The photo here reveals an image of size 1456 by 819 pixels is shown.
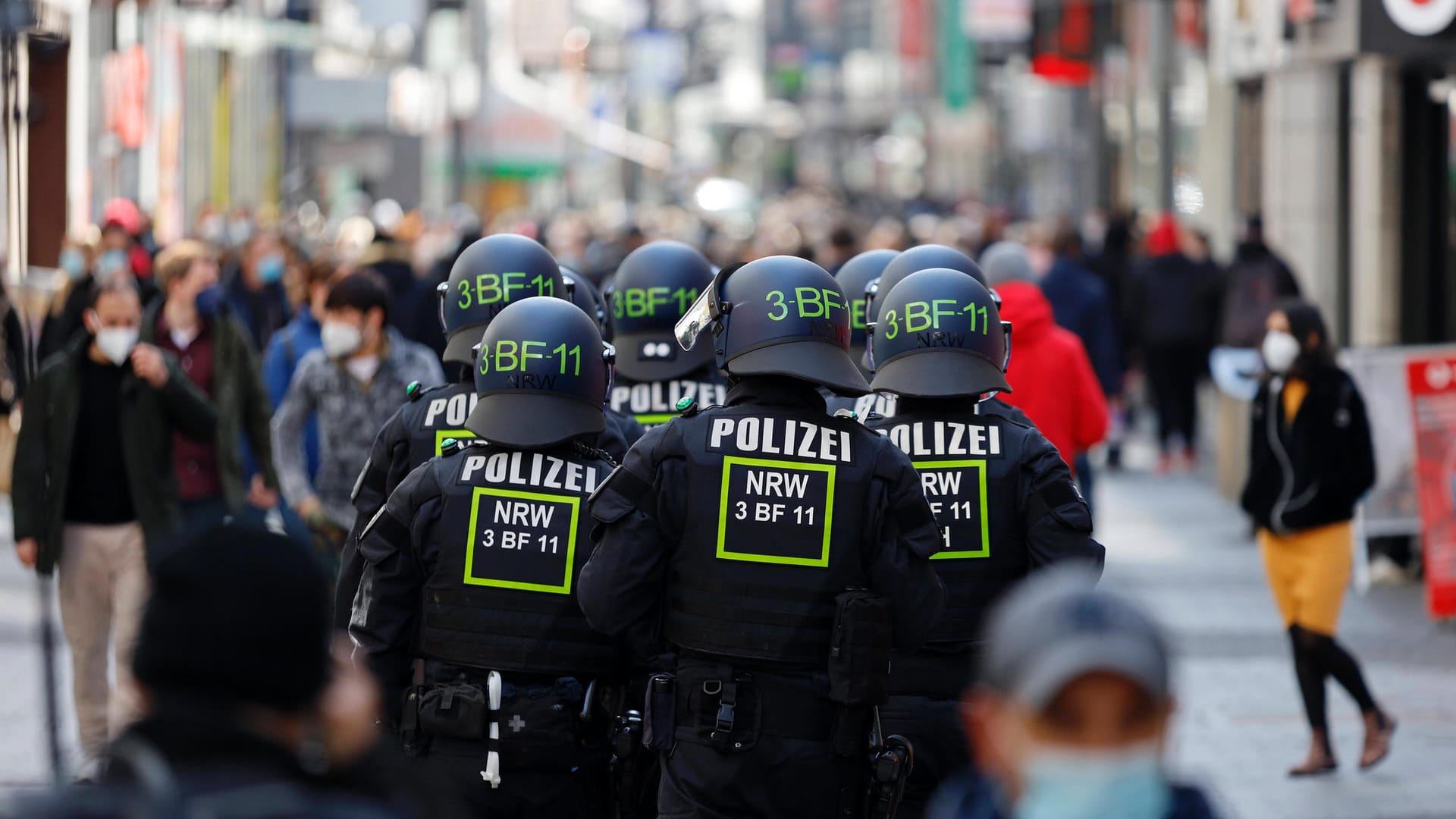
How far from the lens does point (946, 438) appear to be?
5.94 m

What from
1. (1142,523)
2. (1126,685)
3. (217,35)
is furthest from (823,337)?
(217,35)

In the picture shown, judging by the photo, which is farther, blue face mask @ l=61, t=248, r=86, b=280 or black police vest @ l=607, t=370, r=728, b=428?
blue face mask @ l=61, t=248, r=86, b=280

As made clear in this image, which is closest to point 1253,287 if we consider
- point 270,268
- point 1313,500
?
point 270,268

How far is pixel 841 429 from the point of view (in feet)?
17.3

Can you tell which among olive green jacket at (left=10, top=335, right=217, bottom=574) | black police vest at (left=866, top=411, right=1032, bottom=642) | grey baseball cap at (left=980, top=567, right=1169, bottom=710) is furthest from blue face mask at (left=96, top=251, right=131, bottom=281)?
grey baseball cap at (left=980, top=567, right=1169, bottom=710)

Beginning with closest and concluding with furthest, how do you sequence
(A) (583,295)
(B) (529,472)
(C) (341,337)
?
(B) (529,472) < (A) (583,295) < (C) (341,337)

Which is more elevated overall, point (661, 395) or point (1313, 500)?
point (661, 395)

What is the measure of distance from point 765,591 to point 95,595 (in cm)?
403

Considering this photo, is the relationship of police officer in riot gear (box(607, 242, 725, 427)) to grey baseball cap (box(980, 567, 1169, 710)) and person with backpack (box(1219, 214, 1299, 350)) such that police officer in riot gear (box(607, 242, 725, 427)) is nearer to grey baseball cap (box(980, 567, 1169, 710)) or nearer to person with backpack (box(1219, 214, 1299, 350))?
grey baseball cap (box(980, 567, 1169, 710))

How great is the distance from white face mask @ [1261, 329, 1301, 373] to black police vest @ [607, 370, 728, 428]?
2387mm

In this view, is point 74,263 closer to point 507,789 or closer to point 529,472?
point 529,472

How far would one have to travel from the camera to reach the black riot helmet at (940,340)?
5996 mm

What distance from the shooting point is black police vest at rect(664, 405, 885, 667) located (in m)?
5.14

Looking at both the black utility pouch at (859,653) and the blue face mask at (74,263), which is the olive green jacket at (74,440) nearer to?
the black utility pouch at (859,653)
